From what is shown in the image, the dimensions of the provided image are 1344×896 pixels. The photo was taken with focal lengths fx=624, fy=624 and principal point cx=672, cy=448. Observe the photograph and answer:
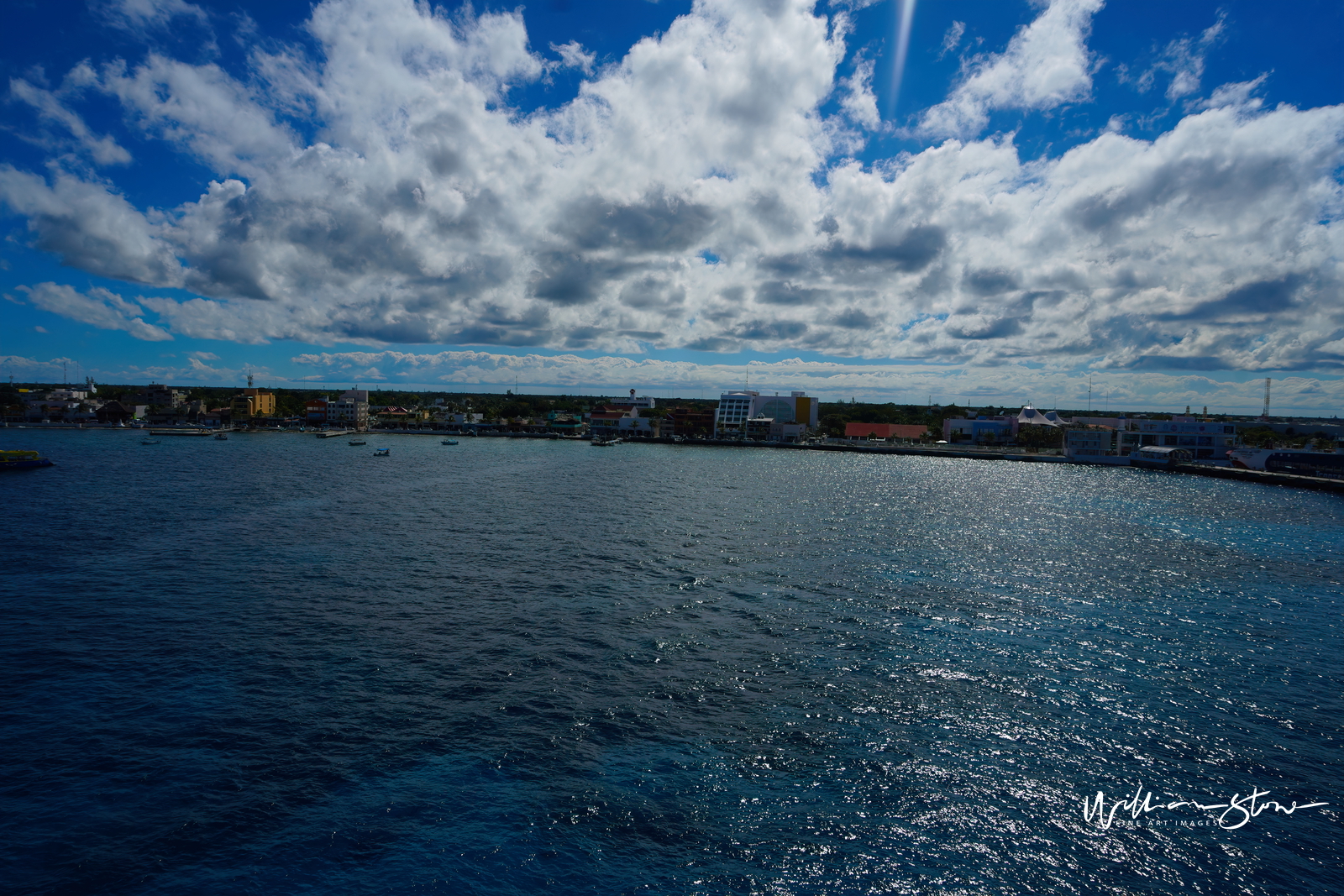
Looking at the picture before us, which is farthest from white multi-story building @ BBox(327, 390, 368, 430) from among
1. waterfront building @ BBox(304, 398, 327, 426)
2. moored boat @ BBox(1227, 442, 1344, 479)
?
moored boat @ BBox(1227, 442, 1344, 479)

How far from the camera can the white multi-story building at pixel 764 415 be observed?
16688 cm

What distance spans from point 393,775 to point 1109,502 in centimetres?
8113

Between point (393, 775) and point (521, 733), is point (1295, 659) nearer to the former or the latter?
point (521, 733)

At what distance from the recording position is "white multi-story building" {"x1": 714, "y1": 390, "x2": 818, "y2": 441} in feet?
547

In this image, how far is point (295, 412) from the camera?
616 feet

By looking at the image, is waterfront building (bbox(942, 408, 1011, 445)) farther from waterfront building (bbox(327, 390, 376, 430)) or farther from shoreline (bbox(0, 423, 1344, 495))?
waterfront building (bbox(327, 390, 376, 430))

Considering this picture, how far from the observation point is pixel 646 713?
1827cm

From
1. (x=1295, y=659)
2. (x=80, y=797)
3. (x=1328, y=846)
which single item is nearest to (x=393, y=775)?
(x=80, y=797)

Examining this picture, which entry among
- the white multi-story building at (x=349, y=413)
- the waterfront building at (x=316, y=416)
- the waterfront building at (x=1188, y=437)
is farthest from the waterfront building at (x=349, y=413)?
the waterfront building at (x=1188, y=437)

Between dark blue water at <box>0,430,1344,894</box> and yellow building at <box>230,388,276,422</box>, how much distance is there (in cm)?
14772

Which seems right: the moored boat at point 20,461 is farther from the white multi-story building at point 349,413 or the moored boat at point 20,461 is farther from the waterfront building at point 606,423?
the waterfront building at point 606,423
